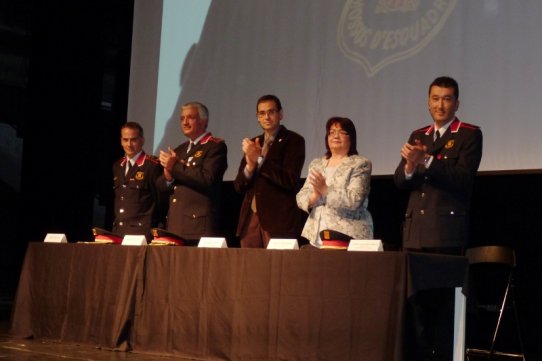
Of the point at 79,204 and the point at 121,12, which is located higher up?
the point at 121,12

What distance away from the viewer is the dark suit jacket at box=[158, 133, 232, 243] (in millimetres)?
4449

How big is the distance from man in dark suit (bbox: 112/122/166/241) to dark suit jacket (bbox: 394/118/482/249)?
1.72 m

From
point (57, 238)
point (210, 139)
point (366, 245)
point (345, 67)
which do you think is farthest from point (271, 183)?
point (345, 67)

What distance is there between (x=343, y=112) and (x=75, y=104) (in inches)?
129

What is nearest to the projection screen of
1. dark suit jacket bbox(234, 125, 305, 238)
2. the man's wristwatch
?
dark suit jacket bbox(234, 125, 305, 238)

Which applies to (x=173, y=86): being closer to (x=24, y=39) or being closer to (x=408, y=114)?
(x=408, y=114)

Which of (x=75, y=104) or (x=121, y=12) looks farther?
(x=121, y=12)

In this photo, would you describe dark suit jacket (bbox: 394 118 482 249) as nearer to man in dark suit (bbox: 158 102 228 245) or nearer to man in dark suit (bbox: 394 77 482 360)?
man in dark suit (bbox: 394 77 482 360)

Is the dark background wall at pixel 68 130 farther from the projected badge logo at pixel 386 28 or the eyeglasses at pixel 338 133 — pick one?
the eyeglasses at pixel 338 133

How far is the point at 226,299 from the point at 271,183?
0.81 meters

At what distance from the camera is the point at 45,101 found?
7660 mm

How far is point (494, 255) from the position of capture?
4.23 m

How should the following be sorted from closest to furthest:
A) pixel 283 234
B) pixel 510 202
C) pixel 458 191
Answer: pixel 458 191
pixel 283 234
pixel 510 202

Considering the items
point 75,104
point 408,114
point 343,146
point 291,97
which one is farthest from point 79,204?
point 343,146
